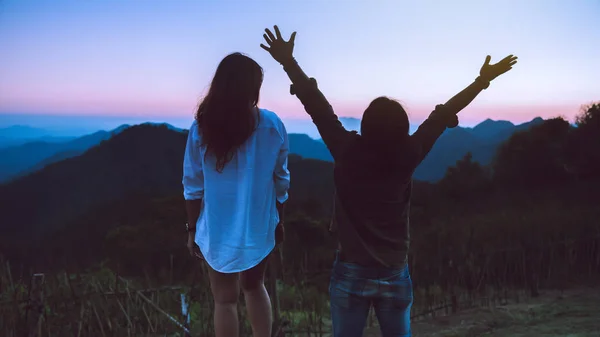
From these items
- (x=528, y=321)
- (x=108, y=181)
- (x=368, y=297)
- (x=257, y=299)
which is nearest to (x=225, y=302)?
(x=257, y=299)

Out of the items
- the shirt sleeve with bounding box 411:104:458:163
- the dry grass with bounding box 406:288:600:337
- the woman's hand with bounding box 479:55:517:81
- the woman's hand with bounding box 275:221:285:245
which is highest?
the woman's hand with bounding box 479:55:517:81

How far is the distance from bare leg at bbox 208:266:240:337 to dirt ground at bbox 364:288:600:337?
6.69 ft

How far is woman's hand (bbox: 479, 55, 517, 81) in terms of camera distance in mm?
2061

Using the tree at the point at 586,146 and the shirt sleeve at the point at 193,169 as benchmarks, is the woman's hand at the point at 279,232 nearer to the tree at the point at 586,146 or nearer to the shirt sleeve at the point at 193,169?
the shirt sleeve at the point at 193,169

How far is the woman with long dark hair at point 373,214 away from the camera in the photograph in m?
1.58

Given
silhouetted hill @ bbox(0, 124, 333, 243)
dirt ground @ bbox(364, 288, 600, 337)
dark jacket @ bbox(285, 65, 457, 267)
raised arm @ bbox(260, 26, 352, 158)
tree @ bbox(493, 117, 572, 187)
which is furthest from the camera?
tree @ bbox(493, 117, 572, 187)

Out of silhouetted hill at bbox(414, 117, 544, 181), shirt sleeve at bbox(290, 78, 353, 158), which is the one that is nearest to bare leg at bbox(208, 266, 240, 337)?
shirt sleeve at bbox(290, 78, 353, 158)

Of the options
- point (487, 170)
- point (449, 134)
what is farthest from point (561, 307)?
point (449, 134)

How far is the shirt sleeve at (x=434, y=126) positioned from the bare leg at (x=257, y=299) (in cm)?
83

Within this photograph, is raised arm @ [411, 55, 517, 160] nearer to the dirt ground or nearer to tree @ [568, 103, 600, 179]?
the dirt ground

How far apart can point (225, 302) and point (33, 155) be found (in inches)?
1216

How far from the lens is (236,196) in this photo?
2.00 meters

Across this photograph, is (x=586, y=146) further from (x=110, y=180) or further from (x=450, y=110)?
(x=110, y=180)

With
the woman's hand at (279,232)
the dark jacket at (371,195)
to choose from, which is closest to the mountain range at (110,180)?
the woman's hand at (279,232)
